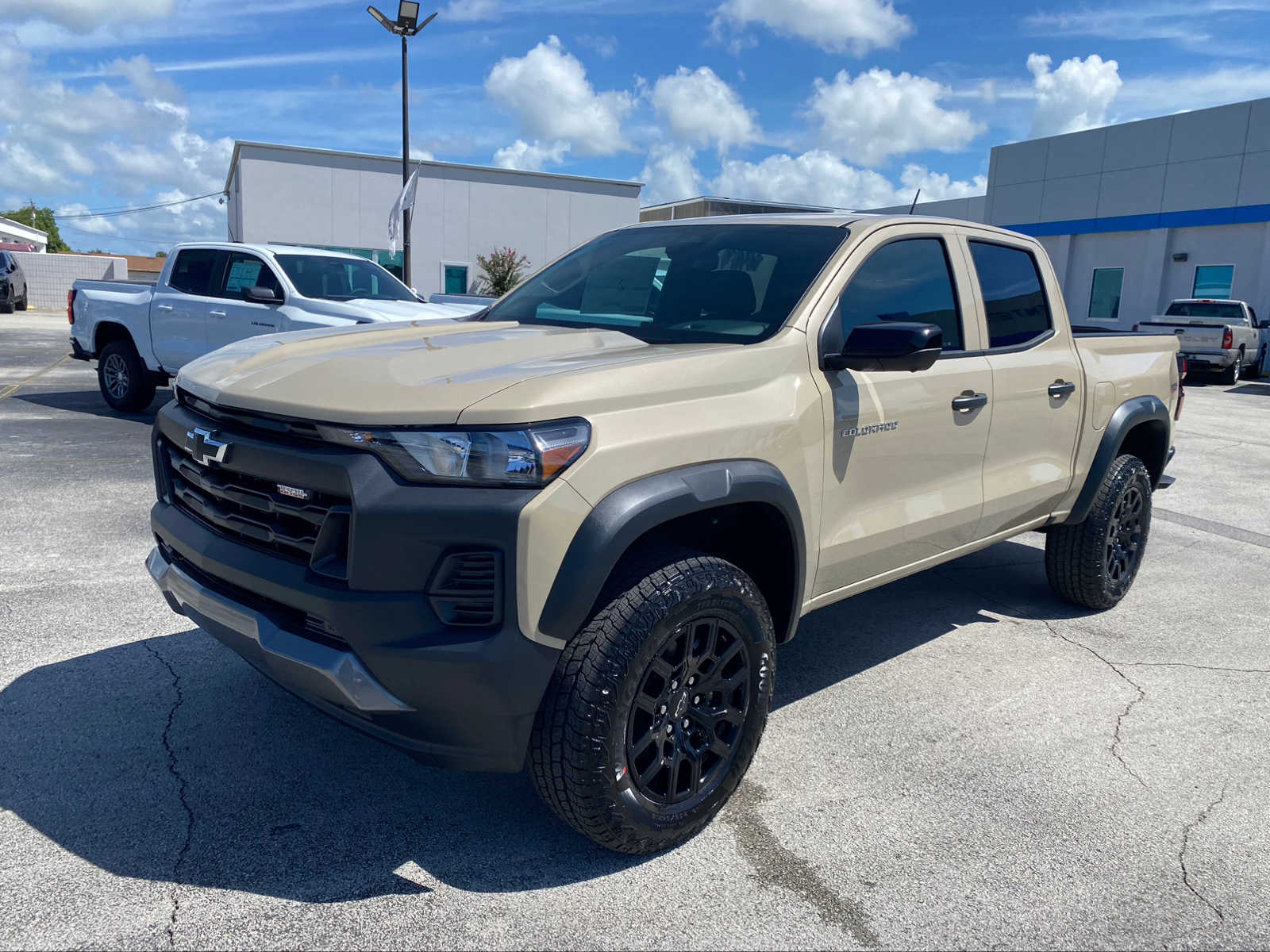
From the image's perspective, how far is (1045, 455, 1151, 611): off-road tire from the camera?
494 centimetres

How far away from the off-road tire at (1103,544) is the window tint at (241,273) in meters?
7.99

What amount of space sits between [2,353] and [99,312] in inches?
356

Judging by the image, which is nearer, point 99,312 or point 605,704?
point 605,704

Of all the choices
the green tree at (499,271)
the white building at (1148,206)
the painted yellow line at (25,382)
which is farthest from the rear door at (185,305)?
the white building at (1148,206)

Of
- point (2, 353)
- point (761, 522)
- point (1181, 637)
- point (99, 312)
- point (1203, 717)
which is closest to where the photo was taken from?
point (761, 522)

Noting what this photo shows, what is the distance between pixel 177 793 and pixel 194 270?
8.71 m

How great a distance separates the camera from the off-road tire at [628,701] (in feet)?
8.34

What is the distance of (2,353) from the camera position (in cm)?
1795

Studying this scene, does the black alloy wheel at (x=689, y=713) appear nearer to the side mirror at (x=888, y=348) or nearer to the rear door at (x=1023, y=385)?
the side mirror at (x=888, y=348)

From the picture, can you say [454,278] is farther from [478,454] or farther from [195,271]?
[478,454]

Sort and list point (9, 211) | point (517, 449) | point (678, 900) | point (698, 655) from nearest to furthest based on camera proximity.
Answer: point (517, 449)
point (678, 900)
point (698, 655)
point (9, 211)

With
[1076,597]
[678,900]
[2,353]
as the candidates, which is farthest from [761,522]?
[2,353]

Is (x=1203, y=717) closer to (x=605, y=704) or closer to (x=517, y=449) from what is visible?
(x=605, y=704)

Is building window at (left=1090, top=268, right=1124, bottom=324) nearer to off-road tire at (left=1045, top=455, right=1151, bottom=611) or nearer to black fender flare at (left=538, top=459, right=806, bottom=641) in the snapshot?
off-road tire at (left=1045, top=455, right=1151, bottom=611)
